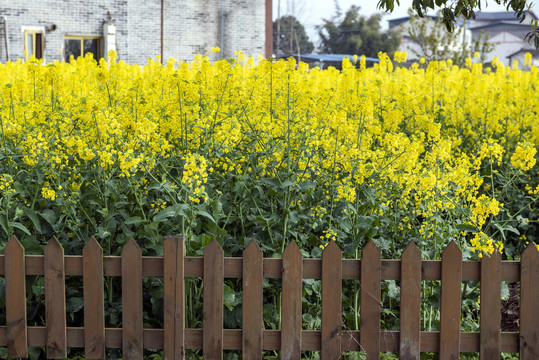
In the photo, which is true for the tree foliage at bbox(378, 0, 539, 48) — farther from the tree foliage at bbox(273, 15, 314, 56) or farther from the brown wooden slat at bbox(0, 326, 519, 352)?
the tree foliage at bbox(273, 15, 314, 56)

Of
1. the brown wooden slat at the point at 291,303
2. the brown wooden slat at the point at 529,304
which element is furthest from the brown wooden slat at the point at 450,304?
the brown wooden slat at the point at 291,303

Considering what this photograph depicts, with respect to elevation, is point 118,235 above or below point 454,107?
below

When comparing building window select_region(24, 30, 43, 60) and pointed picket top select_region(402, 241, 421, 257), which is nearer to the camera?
pointed picket top select_region(402, 241, 421, 257)

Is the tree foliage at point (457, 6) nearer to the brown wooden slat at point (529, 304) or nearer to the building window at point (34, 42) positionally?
the brown wooden slat at point (529, 304)

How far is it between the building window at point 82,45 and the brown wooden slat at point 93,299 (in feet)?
57.2

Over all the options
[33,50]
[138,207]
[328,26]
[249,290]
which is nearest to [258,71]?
[138,207]

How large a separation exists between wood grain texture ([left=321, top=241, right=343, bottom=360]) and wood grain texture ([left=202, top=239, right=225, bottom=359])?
0.42 meters

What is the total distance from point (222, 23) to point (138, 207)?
18.5 m

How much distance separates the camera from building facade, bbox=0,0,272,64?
743 inches

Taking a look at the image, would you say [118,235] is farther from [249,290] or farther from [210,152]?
[249,290]

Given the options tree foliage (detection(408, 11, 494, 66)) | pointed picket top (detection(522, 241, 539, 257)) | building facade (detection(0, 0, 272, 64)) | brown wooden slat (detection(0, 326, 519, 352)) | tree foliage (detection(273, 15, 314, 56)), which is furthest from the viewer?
tree foliage (detection(273, 15, 314, 56))

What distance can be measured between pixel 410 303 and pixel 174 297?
0.98 meters

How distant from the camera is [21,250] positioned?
3.04 metres

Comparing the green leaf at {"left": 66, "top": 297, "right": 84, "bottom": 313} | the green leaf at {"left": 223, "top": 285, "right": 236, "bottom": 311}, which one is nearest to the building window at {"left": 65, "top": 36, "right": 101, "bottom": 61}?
the green leaf at {"left": 66, "top": 297, "right": 84, "bottom": 313}
